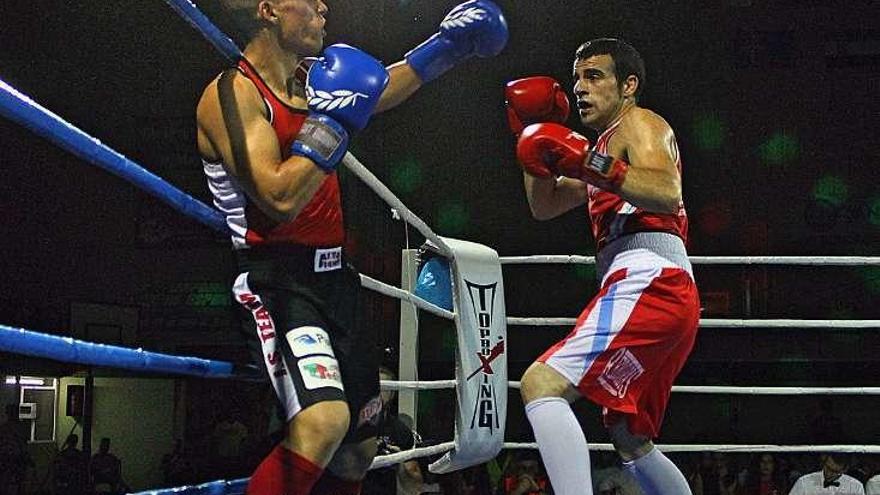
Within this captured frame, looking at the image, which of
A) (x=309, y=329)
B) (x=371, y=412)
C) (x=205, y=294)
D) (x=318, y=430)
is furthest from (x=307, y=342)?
(x=205, y=294)

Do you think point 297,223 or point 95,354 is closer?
point 95,354

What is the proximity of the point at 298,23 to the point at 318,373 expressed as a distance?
0.56 m

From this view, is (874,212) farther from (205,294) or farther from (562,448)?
(562,448)

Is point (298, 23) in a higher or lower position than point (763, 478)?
higher

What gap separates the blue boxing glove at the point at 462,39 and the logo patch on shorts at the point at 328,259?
0.42 meters

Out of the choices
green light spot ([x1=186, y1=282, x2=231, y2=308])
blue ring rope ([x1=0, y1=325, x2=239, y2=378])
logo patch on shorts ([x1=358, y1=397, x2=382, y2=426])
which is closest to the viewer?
blue ring rope ([x1=0, y1=325, x2=239, y2=378])

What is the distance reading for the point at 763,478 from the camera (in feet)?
21.7

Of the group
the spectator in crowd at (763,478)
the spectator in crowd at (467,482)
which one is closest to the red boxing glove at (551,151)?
the spectator in crowd at (467,482)

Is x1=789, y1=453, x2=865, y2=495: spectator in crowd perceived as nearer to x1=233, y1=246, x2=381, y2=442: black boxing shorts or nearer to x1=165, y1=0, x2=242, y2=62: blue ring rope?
x1=233, y1=246, x2=381, y2=442: black boxing shorts

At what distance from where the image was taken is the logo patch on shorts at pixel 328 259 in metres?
1.59

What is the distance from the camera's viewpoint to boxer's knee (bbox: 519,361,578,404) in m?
1.90

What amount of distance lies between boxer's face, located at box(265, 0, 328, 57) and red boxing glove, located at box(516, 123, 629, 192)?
493mm

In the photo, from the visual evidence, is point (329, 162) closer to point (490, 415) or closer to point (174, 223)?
point (490, 415)

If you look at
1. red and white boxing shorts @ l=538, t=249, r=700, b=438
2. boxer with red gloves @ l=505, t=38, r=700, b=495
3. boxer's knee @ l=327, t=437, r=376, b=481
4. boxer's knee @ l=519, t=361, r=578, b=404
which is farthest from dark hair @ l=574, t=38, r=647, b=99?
boxer's knee @ l=327, t=437, r=376, b=481
